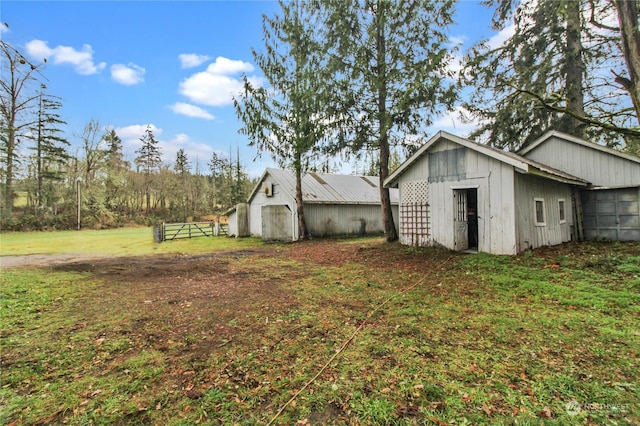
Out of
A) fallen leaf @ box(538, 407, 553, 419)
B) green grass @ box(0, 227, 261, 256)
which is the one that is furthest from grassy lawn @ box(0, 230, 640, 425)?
green grass @ box(0, 227, 261, 256)

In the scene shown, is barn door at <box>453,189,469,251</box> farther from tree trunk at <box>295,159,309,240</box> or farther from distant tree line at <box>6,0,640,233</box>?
tree trunk at <box>295,159,309,240</box>

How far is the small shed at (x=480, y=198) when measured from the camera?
8453mm

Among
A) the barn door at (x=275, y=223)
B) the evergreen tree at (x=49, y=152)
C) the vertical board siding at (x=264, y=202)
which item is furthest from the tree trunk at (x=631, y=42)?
the evergreen tree at (x=49, y=152)

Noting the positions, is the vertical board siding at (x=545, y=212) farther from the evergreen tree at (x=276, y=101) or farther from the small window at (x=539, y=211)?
the evergreen tree at (x=276, y=101)

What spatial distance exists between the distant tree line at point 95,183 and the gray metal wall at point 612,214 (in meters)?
30.5

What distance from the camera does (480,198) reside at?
9047 mm

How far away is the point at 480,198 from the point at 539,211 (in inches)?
87.3

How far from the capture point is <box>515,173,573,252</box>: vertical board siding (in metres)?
8.55

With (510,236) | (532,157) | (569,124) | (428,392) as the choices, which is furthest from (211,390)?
(569,124)

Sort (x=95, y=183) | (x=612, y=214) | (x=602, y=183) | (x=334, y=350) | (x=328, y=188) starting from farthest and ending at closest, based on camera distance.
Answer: (x=95, y=183)
(x=328, y=188)
(x=602, y=183)
(x=612, y=214)
(x=334, y=350)

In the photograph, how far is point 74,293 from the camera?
6.35m

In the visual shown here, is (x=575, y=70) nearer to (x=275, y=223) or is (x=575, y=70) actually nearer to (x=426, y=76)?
(x=426, y=76)

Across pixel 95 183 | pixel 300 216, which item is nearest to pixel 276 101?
pixel 300 216

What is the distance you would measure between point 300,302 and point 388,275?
2980 millimetres
